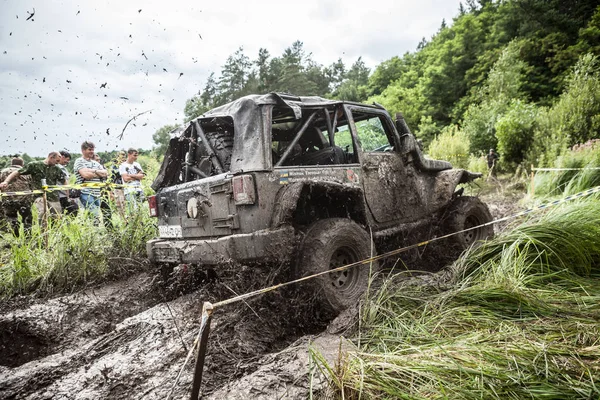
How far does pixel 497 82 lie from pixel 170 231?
2572cm

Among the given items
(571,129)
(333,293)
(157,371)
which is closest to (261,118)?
(333,293)

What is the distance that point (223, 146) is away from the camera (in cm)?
362

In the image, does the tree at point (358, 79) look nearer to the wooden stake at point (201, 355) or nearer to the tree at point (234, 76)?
the tree at point (234, 76)

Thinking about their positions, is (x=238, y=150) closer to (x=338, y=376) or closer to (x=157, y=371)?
(x=157, y=371)

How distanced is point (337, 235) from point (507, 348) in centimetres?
168

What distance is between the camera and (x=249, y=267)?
3.16 metres

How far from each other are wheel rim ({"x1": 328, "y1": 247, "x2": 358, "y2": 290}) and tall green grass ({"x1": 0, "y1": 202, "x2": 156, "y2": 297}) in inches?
115

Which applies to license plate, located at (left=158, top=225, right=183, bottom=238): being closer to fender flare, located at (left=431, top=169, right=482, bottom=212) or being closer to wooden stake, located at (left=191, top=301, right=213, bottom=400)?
wooden stake, located at (left=191, top=301, right=213, bottom=400)

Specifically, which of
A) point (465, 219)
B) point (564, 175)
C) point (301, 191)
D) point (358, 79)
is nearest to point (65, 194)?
point (301, 191)

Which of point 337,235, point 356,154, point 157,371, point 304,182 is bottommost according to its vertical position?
point 157,371

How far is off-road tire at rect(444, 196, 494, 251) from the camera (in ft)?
15.3

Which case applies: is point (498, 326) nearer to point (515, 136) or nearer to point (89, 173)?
point (89, 173)

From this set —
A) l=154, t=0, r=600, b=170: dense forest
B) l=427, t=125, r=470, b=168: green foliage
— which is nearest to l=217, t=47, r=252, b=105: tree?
l=154, t=0, r=600, b=170: dense forest

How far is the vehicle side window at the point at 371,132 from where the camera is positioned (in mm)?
4211
